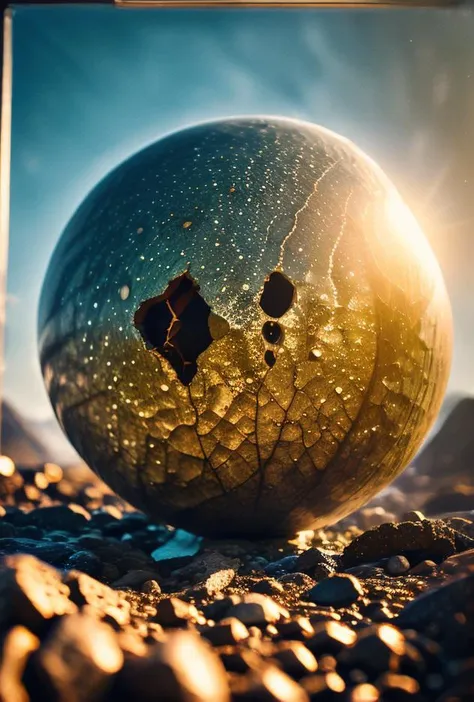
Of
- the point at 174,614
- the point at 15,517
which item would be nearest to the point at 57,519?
the point at 15,517

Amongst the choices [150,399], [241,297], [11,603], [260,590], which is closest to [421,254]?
[241,297]

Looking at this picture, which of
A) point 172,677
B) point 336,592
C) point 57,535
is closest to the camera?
point 172,677

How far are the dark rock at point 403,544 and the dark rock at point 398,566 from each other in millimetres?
155

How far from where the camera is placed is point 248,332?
252 centimetres

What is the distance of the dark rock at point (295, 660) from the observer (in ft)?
4.70

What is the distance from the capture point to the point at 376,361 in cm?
266

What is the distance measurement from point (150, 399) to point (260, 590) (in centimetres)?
97

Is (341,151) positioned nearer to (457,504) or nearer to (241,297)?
(241,297)

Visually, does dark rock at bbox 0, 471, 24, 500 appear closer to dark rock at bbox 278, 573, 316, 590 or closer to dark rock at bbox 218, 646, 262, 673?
dark rock at bbox 278, 573, 316, 590

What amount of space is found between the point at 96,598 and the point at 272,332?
129 cm

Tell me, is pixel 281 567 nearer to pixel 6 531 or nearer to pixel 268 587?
pixel 268 587

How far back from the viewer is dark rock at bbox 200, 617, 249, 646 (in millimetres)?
1545

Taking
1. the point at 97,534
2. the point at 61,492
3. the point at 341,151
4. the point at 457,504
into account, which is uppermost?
the point at 341,151

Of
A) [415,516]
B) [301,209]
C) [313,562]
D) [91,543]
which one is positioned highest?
[301,209]
